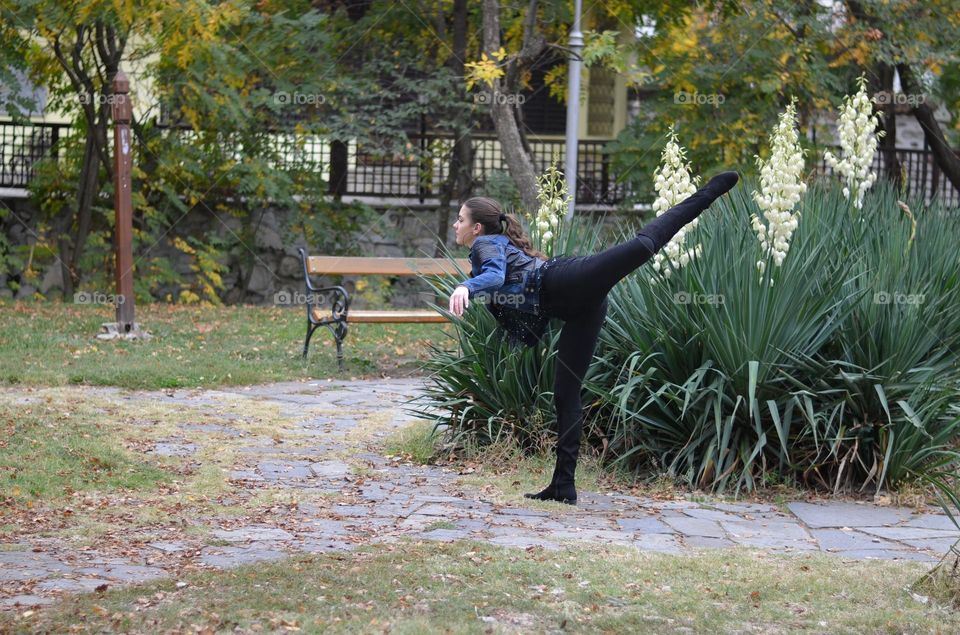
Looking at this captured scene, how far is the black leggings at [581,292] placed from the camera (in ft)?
18.4

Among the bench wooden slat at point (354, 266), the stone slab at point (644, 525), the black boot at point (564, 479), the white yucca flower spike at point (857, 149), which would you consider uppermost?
the white yucca flower spike at point (857, 149)

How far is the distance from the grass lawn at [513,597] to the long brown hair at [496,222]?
1647 millimetres

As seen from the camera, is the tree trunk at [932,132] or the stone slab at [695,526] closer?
the stone slab at [695,526]

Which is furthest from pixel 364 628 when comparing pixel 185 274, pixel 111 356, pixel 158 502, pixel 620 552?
pixel 185 274

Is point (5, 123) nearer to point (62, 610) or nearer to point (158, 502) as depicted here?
point (158, 502)

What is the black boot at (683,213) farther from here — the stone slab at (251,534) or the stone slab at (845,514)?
the stone slab at (251,534)

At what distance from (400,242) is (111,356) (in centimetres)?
747

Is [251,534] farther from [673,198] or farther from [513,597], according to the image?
[673,198]

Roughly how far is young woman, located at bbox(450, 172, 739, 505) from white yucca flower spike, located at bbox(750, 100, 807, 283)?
0.80 metres

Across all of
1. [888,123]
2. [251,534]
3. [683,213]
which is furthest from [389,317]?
[888,123]

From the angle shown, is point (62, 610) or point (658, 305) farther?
point (658, 305)

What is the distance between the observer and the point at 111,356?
34.3 ft

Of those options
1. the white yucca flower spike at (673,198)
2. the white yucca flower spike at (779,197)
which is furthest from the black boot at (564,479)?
the white yucca flower spike at (779,197)

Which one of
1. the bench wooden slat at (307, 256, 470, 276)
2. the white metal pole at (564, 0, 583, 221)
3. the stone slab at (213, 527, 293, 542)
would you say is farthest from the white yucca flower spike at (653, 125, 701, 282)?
the white metal pole at (564, 0, 583, 221)
